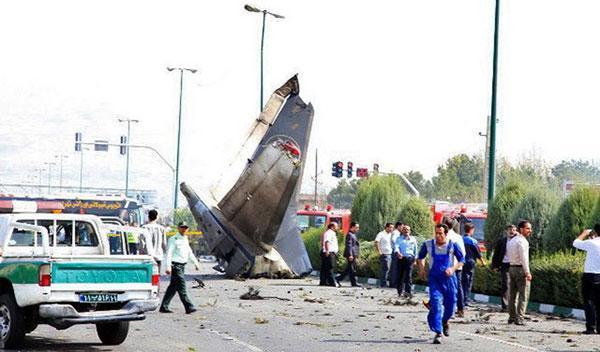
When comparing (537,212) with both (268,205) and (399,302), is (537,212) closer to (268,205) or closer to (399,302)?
(399,302)

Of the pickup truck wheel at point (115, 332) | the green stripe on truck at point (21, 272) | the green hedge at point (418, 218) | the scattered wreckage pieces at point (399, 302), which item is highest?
the green hedge at point (418, 218)

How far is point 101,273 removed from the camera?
50.4 ft

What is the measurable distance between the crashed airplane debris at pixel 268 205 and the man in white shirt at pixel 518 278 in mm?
15220

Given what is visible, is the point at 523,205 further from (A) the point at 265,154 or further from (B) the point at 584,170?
(B) the point at 584,170

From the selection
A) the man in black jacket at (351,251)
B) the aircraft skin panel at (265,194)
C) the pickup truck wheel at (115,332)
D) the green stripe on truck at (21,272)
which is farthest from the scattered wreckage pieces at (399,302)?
the green stripe on truck at (21,272)

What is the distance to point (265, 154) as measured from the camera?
119 ft

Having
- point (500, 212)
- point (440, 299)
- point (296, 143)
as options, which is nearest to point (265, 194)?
point (296, 143)

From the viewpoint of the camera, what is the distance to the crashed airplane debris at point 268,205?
36.3 meters

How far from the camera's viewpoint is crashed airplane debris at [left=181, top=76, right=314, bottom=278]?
119 ft

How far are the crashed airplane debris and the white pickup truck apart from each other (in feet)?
65.0

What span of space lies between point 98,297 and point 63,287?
0.54 m

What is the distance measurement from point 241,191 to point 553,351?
2084 cm

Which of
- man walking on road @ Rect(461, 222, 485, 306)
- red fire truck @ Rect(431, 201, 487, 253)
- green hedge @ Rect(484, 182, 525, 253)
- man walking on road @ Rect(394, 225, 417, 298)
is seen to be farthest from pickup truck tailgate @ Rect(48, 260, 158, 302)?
red fire truck @ Rect(431, 201, 487, 253)

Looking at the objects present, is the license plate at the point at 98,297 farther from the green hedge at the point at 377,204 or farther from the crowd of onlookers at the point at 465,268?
the green hedge at the point at 377,204
